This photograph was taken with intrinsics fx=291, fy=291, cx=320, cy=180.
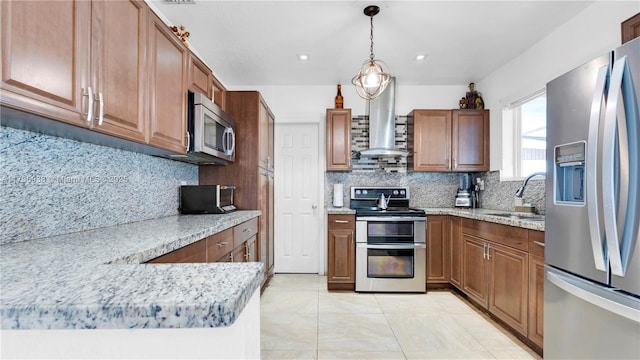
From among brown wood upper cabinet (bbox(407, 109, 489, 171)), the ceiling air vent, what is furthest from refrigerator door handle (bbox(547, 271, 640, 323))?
the ceiling air vent

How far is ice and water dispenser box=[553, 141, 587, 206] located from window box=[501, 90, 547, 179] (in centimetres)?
151

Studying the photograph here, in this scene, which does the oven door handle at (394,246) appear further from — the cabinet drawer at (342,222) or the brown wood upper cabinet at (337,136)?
the brown wood upper cabinet at (337,136)

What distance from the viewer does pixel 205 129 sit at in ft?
7.26

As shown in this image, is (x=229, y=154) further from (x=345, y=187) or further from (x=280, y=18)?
(x=345, y=187)

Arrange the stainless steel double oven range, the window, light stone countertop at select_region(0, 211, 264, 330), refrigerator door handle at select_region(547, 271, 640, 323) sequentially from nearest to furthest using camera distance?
light stone countertop at select_region(0, 211, 264, 330)
refrigerator door handle at select_region(547, 271, 640, 323)
the window
the stainless steel double oven range

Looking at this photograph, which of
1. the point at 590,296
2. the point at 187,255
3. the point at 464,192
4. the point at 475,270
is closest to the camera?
the point at 590,296

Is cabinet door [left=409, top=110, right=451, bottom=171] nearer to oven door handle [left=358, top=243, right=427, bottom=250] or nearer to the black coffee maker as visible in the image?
the black coffee maker

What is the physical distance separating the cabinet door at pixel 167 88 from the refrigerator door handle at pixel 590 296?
234 cm

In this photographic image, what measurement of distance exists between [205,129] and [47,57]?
1.19m

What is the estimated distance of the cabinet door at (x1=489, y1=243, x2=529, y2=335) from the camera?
2.09 meters

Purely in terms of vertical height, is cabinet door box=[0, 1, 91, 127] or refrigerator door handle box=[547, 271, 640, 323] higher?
cabinet door box=[0, 1, 91, 127]

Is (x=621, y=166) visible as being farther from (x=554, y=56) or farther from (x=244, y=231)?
(x=244, y=231)

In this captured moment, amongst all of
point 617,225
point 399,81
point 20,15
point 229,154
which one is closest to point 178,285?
point 20,15

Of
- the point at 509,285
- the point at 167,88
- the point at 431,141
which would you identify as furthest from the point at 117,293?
the point at 431,141
